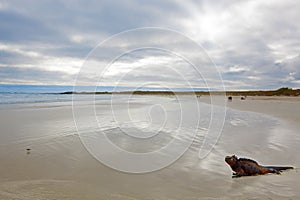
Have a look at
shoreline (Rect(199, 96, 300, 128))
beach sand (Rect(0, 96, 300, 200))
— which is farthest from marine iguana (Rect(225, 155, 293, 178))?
shoreline (Rect(199, 96, 300, 128))

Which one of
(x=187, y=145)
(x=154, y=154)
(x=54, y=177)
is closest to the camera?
(x=54, y=177)

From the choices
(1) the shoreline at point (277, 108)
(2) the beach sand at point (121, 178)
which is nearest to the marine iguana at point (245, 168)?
(2) the beach sand at point (121, 178)

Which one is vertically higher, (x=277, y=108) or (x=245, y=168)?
(x=277, y=108)

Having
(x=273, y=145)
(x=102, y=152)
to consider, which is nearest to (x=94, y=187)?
(x=102, y=152)

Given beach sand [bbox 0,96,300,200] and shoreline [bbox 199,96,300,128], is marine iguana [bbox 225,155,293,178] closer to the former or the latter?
beach sand [bbox 0,96,300,200]

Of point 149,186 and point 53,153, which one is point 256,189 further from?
point 53,153

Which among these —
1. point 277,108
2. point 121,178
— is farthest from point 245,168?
point 277,108

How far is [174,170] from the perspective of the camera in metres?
4.86

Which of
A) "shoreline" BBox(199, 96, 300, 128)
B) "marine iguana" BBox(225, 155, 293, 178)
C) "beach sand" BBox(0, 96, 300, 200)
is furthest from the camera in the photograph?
"shoreline" BBox(199, 96, 300, 128)

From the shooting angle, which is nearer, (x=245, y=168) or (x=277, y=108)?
(x=245, y=168)

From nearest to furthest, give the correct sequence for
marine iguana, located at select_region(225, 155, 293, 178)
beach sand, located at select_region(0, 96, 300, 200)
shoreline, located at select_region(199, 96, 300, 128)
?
beach sand, located at select_region(0, 96, 300, 200) < marine iguana, located at select_region(225, 155, 293, 178) < shoreline, located at select_region(199, 96, 300, 128)

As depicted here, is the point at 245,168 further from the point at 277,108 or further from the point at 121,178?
the point at 277,108

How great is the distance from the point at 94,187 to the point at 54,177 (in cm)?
90

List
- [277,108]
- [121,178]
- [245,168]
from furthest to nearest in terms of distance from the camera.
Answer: [277,108] < [245,168] < [121,178]
